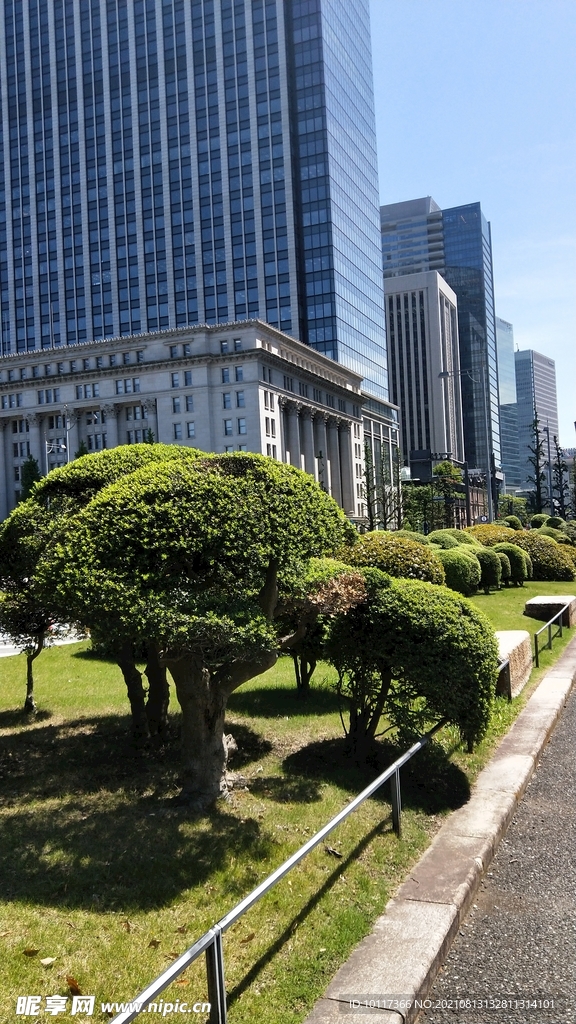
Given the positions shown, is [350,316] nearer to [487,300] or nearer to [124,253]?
[124,253]

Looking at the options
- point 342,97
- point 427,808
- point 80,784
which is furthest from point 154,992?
point 342,97

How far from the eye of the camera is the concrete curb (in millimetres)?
4203

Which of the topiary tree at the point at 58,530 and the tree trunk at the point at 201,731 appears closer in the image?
the tree trunk at the point at 201,731

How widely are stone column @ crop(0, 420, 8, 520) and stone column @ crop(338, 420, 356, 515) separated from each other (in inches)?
1728

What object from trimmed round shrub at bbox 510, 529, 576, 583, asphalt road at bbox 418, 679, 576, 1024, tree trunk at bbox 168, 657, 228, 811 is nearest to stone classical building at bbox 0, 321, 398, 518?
trimmed round shrub at bbox 510, 529, 576, 583

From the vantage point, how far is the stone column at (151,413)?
80.9 meters

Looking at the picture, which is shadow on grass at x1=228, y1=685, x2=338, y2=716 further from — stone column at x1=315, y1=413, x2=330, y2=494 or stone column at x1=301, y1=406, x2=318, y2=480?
stone column at x1=315, y1=413, x2=330, y2=494

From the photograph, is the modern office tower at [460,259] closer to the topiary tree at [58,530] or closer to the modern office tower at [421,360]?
the modern office tower at [421,360]

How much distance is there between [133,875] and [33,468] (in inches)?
2468

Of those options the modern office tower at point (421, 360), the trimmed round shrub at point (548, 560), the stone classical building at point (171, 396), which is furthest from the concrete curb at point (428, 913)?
the modern office tower at point (421, 360)

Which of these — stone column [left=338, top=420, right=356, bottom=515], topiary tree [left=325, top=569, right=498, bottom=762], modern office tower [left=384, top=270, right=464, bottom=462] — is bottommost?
topiary tree [left=325, top=569, right=498, bottom=762]

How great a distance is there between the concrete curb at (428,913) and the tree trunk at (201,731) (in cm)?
231

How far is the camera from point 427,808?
24.5 feet

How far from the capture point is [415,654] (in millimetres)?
7934
